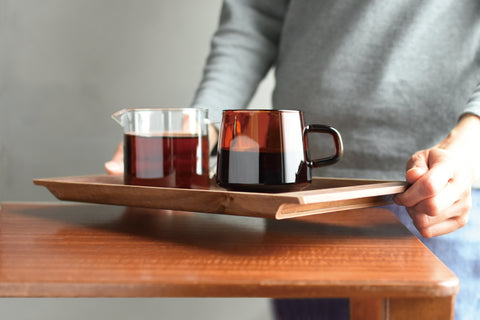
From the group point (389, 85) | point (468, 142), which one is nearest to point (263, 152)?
point (468, 142)

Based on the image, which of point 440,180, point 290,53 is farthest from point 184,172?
point 290,53

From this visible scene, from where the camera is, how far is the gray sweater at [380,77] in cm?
100

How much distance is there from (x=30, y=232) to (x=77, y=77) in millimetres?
1082

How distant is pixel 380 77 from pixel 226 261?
2.08ft

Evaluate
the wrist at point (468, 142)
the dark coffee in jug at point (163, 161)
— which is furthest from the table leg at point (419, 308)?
the dark coffee in jug at point (163, 161)

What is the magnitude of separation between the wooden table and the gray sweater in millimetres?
282

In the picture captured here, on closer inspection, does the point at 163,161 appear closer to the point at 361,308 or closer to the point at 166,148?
the point at 166,148

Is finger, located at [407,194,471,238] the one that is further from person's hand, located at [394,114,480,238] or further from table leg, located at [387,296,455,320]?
table leg, located at [387,296,455,320]

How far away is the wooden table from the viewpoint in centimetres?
46

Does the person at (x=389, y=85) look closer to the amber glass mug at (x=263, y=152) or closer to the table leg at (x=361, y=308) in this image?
the table leg at (x=361, y=308)

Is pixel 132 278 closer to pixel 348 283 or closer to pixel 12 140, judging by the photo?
pixel 348 283

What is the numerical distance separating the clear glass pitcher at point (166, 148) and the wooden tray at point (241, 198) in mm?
51

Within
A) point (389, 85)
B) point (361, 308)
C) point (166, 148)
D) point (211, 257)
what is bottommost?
point (361, 308)

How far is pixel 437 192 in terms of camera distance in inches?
23.9
